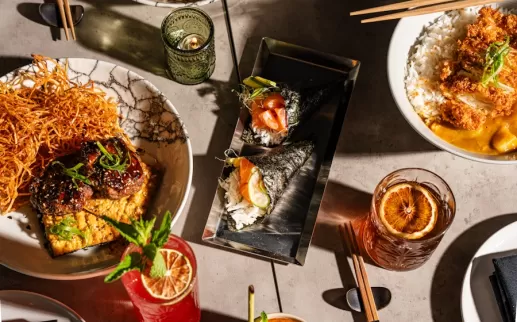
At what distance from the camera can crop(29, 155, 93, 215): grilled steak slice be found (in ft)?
7.83

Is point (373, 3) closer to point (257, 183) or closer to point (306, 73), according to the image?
point (306, 73)

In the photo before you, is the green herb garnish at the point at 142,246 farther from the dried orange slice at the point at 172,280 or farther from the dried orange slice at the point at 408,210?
the dried orange slice at the point at 408,210

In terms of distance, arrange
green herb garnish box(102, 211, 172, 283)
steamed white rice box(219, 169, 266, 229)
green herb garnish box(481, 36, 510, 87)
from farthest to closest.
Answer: steamed white rice box(219, 169, 266, 229)
green herb garnish box(481, 36, 510, 87)
green herb garnish box(102, 211, 172, 283)

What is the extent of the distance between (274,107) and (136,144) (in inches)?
24.6

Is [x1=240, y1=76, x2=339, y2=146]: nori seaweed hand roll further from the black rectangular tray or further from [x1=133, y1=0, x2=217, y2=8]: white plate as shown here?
[x1=133, y1=0, x2=217, y2=8]: white plate

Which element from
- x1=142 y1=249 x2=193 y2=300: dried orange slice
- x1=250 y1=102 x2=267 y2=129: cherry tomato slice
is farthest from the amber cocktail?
x1=142 y1=249 x2=193 y2=300: dried orange slice

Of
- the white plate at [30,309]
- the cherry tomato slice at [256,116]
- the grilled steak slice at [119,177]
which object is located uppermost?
the cherry tomato slice at [256,116]

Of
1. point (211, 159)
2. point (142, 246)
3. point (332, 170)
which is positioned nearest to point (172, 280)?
point (142, 246)

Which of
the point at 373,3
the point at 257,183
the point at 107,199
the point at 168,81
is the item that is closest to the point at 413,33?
the point at 373,3

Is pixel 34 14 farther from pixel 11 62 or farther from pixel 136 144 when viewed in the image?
pixel 136 144

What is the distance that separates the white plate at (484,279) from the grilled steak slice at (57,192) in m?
1.58

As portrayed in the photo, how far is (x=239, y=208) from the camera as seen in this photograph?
260cm

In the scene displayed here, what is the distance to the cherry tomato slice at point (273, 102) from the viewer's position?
2.67 metres

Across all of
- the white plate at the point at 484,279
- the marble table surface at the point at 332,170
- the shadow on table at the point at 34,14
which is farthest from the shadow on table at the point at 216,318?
the shadow on table at the point at 34,14
